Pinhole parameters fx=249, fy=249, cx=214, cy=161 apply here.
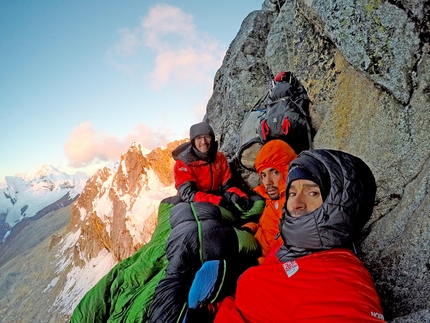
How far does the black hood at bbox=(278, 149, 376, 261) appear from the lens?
2.27m

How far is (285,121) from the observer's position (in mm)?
5520

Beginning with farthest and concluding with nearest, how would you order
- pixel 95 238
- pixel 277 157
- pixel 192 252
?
1. pixel 95 238
2. pixel 277 157
3. pixel 192 252

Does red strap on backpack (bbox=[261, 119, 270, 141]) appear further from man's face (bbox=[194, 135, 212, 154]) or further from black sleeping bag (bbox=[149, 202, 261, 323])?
black sleeping bag (bbox=[149, 202, 261, 323])

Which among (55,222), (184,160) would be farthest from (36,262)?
(184,160)

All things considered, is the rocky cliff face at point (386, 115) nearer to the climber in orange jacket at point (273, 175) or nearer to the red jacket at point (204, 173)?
the climber in orange jacket at point (273, 175)

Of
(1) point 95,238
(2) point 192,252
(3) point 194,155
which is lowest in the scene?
(1) point 95,238

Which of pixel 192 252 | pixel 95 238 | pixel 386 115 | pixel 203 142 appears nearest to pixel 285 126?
pixel 386 115

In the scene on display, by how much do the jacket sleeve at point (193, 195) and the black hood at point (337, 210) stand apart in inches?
151

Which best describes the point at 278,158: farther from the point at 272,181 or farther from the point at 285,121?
the point at 285,121

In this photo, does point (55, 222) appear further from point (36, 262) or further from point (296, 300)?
point (296, 300)

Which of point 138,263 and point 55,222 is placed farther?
point 55,222

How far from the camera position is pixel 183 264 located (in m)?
3.87

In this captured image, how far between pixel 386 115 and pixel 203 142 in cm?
436

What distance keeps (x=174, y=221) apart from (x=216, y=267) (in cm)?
190
